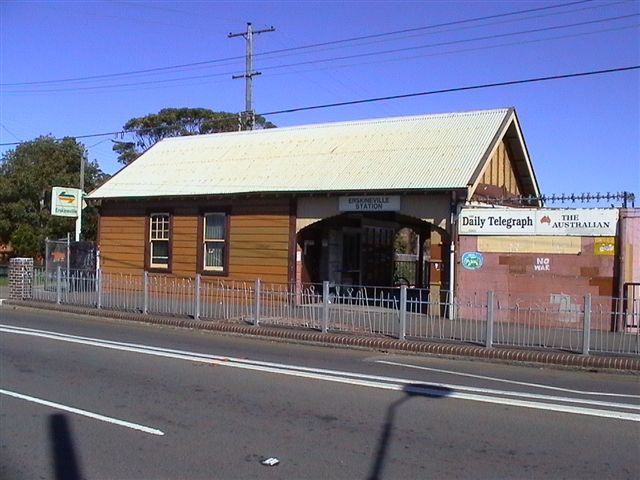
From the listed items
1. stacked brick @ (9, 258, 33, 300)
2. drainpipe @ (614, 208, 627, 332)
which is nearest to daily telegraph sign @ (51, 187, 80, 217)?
stacked brick @ (9, 258, 33, 300)

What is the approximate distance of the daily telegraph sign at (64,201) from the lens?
90.8 ft

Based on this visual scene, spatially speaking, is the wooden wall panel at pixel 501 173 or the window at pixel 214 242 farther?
the window at pixel 214 242

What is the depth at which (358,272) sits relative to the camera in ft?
78.7

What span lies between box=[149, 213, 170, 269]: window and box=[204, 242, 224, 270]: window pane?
171 centimetres

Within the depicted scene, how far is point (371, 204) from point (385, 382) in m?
9.82

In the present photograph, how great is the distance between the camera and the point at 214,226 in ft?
75.1

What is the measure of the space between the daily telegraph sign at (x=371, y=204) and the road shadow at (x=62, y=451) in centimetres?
1264

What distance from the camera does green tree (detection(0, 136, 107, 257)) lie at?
Answer: 4081cm

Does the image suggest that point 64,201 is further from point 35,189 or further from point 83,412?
point 83,412

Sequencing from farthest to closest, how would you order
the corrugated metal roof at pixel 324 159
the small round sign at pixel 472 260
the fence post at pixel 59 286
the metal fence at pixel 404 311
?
the fence post at pixel 59 286, the corrugated metal roof at pixel 324 159, the small round sign at pixel 472 260, the metal fence at pixel 404 311

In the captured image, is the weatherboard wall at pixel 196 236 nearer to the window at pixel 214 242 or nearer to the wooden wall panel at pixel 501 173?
the window at pixel 214 242

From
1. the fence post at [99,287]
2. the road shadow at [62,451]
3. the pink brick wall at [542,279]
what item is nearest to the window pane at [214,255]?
the fence post at [99,287]

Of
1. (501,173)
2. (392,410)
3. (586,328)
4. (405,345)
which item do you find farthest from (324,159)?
(392,410)

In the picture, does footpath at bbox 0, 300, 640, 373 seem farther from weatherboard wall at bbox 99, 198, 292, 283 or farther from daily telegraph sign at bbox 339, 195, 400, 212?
daily telegraph sign at bbox 339, 195, 400, 212
